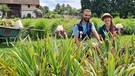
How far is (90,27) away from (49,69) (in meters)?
2.59

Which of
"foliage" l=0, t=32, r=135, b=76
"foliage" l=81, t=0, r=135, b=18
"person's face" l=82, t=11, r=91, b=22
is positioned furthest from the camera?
"foliage" l=81, t=0, r=135, b=18

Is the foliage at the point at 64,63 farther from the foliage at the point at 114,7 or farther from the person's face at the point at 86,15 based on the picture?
the foliage at the point at 114,7

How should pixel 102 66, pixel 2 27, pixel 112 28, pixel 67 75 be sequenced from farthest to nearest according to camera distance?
pixel 2 27
pixel 112 28
pixel 102 66
pixel 67 75

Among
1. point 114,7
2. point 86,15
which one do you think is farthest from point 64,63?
point 114,7

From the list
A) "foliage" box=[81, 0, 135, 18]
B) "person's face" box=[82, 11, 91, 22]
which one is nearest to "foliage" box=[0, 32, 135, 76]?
"person's face" box=[82, 11, 91, 22]

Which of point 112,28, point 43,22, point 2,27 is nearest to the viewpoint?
point 112,28

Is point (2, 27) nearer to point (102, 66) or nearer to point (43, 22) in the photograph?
point (43, 22)

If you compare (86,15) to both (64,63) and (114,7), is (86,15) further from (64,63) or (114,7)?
(114,7)

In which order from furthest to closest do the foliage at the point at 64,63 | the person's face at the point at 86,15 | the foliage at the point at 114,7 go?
1. the foliage at the point at 114,7
2. the person's face at the point at 86,15
3. the foliage at the point at 64,63

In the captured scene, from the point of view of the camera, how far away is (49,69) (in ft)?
7.42

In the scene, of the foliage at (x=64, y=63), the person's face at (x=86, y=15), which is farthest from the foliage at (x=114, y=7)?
the foliage at (x=64, y=63)

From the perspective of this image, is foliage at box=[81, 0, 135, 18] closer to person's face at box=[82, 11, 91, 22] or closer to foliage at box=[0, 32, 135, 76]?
person's face at box=[82, 11, 91, 22]

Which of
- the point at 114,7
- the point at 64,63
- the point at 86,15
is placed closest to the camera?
the point at 64,63

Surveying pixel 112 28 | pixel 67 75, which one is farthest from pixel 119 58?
pixel 112 28
